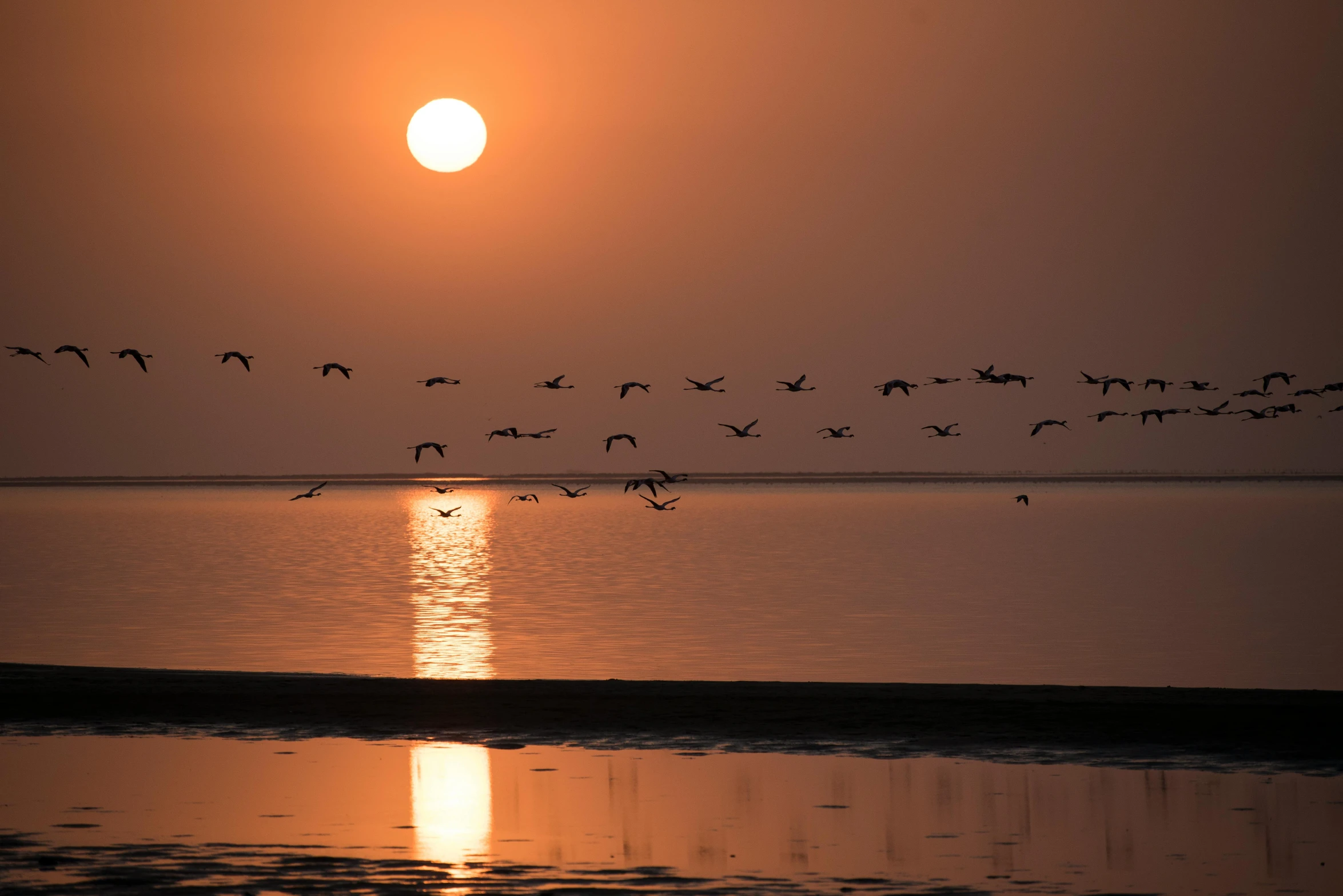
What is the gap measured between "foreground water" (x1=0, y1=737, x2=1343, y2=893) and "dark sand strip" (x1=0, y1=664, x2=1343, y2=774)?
2.94ft

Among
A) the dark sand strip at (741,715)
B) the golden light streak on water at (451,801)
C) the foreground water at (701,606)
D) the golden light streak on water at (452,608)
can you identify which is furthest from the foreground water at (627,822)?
the foreground water at (701,606)

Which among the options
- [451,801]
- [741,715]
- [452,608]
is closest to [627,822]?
[451,801]

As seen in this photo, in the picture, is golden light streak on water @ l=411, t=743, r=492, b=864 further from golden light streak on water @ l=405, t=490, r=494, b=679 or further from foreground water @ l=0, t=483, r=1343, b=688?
foreground water @ l=0, t=483, r=1343, b=688

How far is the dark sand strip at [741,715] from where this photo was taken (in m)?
21.0

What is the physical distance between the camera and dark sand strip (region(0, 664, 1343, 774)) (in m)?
21.0

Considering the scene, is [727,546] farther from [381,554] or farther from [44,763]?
[44,763]

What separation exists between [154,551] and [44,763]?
72.0m

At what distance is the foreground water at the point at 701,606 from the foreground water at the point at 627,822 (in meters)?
11.6

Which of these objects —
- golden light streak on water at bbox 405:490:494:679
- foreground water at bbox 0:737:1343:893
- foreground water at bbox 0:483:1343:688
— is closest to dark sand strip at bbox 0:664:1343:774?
foreground water at bbox 0:737:1343:893

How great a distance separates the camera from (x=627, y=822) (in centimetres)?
1695

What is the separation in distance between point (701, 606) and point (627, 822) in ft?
110

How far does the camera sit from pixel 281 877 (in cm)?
1430

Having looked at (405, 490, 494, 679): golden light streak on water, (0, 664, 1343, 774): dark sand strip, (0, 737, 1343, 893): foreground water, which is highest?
(405, 490, 494, 679): golden light streak on water

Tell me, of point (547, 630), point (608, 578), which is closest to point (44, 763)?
point (547, 630)
